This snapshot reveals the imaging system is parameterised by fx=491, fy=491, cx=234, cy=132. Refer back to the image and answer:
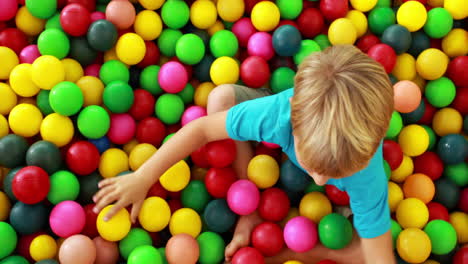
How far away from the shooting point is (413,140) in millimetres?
1256

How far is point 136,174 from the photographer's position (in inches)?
41.9

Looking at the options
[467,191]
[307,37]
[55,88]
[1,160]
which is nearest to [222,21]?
[307,37]

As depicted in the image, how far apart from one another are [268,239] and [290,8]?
0.63 metres

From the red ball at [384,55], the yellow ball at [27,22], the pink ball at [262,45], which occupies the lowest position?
the red ball at [384,55]

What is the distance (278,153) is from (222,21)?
1.38ft

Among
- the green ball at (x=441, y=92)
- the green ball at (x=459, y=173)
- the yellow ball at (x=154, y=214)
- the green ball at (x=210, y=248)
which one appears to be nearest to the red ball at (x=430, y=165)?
the green ball at (x=459, y=173)

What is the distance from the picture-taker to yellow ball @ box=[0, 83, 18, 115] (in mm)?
1195

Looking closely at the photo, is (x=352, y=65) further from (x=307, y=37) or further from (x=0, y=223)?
(x=0, y=223)

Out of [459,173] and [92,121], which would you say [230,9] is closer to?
[92,121]

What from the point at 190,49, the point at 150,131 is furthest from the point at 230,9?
the point at 150,131

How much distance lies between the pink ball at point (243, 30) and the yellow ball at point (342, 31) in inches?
8.5

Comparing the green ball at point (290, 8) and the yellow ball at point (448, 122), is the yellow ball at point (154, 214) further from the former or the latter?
the yellow ball at point (448, 122)

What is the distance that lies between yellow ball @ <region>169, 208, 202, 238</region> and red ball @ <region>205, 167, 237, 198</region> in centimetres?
7

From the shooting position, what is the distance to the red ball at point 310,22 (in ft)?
4.42
